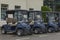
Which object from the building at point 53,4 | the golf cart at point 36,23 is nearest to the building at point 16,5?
the golf cart at point 36,23

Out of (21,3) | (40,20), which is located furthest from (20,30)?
(21,3)

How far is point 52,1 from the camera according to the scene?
45.5 m

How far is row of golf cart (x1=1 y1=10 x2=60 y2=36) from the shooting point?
61.0 feet

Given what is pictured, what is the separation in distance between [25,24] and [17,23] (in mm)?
673

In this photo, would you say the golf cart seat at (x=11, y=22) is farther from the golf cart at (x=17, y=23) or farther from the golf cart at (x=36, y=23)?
the golf cart at (x=36, y=23)

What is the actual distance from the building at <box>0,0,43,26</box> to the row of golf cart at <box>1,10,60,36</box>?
19.1 ft

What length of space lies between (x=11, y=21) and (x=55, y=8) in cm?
2690

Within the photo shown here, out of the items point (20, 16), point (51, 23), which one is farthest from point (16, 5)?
point (20, 16)

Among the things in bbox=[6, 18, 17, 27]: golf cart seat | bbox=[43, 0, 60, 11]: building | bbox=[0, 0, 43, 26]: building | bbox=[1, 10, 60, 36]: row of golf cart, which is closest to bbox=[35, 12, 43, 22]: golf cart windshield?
bbox=[1, 10, 60, 36]: row of golf cart

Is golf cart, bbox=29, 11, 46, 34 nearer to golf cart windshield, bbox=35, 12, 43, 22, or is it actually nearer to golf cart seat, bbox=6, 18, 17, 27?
golf cart windshield, bbox=35, 12, 43, 22

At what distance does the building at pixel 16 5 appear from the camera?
27.1m

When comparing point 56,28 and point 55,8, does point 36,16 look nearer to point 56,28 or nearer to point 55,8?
point 56,28

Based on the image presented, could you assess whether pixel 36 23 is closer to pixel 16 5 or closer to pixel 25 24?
pixel 25 24

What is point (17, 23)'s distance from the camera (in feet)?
61.5
